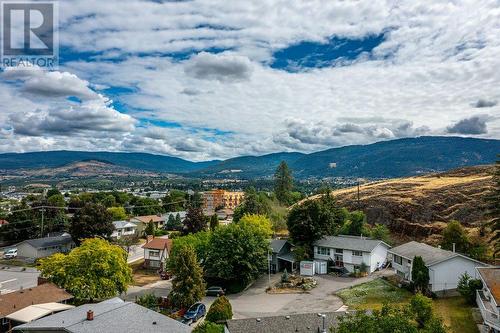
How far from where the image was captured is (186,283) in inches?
1576

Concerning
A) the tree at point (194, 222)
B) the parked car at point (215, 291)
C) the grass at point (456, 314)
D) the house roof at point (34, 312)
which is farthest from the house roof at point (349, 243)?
the house roof at point (34, 312)

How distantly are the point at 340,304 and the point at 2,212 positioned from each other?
104462mm

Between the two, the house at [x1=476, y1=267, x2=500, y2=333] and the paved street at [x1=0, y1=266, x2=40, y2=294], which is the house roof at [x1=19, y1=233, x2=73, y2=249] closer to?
the paved street at [x1=0, y1=266, x2=40, y2=294]

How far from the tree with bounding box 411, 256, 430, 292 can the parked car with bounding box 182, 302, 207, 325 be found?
69.7ft

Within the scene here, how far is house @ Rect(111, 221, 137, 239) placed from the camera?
8884 cm

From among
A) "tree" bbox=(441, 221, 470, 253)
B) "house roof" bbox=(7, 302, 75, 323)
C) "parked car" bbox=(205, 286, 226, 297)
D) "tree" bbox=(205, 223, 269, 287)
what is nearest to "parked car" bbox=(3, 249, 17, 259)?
"tree" bbox=(205, 223, 269, 287)

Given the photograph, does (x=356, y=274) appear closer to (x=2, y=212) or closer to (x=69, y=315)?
(x=69, y=315)

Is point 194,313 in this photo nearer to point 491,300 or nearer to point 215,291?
point 215,291

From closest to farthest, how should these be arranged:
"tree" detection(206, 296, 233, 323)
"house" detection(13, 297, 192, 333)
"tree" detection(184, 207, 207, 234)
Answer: "house" detection(13, 297, 192, 333) → "tree" detection(206, 296, 233, 323) → "tree" detection(184, 207, 207, 234)

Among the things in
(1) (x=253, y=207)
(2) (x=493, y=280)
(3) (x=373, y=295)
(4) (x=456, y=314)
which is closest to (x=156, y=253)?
(1) (x=253, y=207)

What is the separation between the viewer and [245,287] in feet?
161

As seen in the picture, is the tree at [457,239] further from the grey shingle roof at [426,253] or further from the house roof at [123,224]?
the house roof at [123,224]

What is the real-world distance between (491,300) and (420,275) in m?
10.5

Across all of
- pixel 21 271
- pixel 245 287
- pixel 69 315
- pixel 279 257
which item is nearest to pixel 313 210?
pixel 279 257
